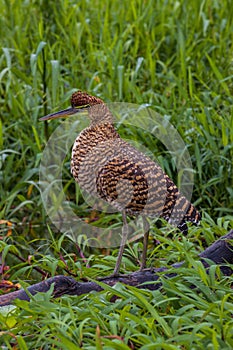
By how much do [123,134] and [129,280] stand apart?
1927 mm

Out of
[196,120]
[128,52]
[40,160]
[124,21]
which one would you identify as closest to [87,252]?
[40,160]

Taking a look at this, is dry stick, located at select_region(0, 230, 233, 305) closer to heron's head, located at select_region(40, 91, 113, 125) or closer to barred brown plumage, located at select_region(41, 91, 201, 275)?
barred brown plumage, located at select_region(41, 91, 201, 275)

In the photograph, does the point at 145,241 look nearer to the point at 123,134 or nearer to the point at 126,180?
the point at 126,180

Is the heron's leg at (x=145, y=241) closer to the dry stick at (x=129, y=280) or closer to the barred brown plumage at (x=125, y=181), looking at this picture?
the barred brown plumage at (x=125, y=181)

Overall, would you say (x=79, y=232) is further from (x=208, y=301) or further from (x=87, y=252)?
(x=208, y=301)

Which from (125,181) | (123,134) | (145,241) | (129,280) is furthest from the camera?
(123,134)

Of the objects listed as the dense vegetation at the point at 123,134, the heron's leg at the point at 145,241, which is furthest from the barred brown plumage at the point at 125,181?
the dense vegetation at the point at 123,134

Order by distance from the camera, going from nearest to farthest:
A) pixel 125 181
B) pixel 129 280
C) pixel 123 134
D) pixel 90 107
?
pixel 129 280
pixel 125 181
pixel 90 107
pixel 123 134

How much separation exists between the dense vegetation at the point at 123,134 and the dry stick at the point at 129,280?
8cm

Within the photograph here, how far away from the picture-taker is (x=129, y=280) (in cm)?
384

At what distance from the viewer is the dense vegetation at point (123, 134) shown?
3.22 m

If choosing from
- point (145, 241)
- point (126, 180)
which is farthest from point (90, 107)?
point (145, 241)

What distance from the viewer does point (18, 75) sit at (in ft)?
20.2

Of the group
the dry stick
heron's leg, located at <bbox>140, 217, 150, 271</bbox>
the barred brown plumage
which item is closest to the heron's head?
the barred brown plumage
